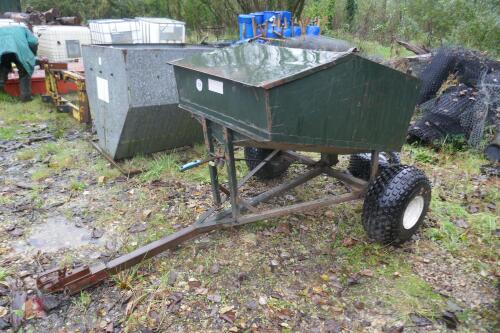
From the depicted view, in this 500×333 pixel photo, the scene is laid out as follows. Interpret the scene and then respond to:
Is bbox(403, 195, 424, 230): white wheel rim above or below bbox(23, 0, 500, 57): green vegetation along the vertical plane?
below

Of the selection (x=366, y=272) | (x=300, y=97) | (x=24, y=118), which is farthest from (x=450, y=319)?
(x=24, y=118)

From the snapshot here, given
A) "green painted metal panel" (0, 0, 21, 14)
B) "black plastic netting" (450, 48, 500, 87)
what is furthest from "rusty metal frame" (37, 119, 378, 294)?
"green painted metal panel" (0, 0, 21, 14)

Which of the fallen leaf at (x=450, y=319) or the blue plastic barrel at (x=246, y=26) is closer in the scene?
the fallen leaf at (x=450, y=319)

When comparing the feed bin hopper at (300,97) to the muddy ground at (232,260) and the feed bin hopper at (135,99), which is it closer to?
the muddy ground at (232,260)

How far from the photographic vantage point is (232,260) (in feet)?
10.6

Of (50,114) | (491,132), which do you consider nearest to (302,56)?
(491,132)

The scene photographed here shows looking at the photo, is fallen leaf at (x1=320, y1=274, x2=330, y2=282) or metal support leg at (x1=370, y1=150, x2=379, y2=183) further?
metal support leg at (x1=370, y1=150, x2=379, y2=183)

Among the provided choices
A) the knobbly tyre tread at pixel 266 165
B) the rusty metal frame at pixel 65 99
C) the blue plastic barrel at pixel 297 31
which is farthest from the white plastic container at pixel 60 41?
the knobbly tyre tread at pixel 266 165

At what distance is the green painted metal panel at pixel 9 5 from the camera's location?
1688 centimetres

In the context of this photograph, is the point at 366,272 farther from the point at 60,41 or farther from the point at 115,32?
the point at 115,32

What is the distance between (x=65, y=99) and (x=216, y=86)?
5184 mm

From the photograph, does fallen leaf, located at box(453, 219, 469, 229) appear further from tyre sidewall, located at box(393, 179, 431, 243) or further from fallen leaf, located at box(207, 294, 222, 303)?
fallen leaf, located at box(207, 294, 222, 303)

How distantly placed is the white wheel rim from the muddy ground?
0.21m

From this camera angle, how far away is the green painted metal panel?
16.9 m
